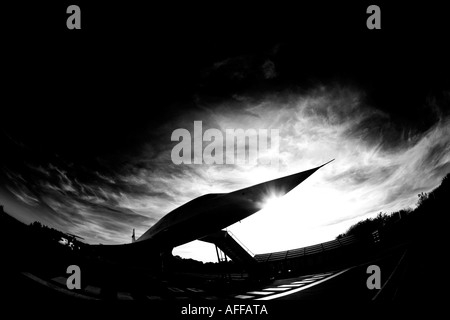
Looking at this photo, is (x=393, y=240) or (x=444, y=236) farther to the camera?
(x=393, y=240)

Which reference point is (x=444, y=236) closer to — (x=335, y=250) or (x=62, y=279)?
(x=62, y=279)

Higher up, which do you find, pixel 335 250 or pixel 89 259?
pixel 89 259

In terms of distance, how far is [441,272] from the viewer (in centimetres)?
285

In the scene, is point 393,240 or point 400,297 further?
point 393,240
